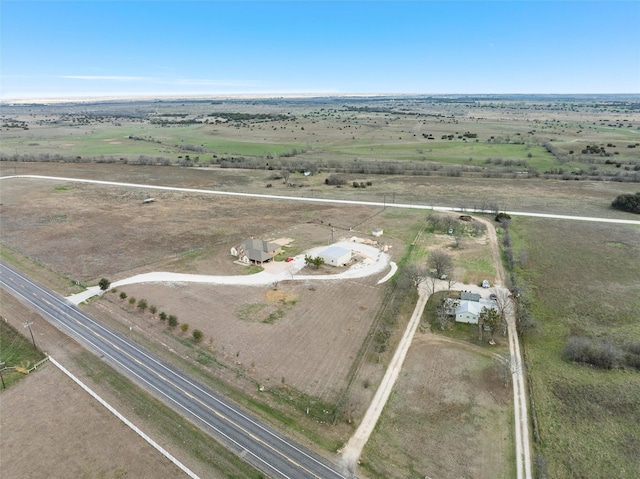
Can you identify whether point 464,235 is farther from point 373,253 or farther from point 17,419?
point 17,419

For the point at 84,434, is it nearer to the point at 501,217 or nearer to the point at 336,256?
the point at 336,256

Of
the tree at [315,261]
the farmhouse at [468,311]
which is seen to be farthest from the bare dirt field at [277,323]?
the farmhouse at [468,311]

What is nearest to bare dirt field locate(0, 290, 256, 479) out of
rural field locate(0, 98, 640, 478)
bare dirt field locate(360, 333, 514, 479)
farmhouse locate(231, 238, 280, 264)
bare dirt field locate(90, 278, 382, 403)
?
rural field locate(0, 98, 640, 478)

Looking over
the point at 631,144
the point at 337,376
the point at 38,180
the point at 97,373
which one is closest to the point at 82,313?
the point at 97,373

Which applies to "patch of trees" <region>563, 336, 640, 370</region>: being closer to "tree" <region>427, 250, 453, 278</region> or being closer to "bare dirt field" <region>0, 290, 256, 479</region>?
"tree" <region>427, 250, 453, 278</region>

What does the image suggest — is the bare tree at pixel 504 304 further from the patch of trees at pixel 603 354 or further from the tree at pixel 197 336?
the tree at pixel 197 336
